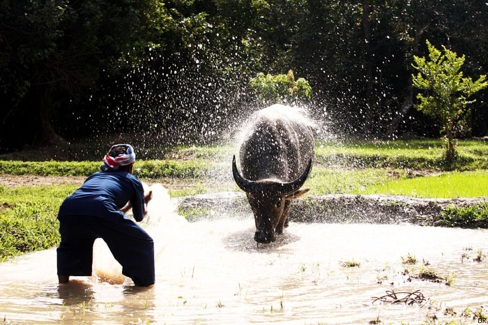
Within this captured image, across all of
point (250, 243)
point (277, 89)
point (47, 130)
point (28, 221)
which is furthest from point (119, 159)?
point (47, 130)

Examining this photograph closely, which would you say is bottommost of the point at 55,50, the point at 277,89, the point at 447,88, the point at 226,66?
the point at 277,89

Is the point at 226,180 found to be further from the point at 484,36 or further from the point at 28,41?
the point at 484,36

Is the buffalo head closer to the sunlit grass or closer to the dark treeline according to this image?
the sunlit grass

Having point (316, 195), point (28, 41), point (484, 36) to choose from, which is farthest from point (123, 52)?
point (484, 36)

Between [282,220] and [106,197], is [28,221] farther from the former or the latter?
[106,197]

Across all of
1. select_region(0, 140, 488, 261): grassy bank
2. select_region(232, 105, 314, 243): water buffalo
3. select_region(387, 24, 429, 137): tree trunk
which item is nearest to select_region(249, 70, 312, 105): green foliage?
select_region(0, 140, 488, 261): grassy bank

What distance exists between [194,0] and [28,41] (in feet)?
27.0

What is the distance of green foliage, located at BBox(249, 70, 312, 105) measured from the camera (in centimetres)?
1861

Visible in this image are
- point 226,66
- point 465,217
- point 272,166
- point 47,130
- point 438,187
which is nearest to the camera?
point 272,166

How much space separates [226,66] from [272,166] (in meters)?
15.3

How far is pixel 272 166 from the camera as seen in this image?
24.8 ft

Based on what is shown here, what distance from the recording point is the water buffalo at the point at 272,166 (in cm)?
696

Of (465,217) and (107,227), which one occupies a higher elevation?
(107,227)

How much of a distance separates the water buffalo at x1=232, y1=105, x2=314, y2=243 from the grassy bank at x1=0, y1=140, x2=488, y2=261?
194 centimetres
